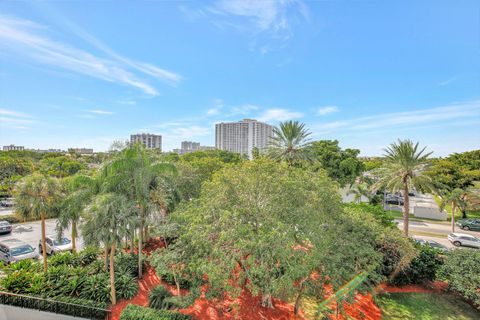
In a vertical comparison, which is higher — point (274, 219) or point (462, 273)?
point (274, 219)

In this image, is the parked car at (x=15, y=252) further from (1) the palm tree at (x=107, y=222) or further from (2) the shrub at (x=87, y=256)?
(1) the palm tree at (x=107, y=222)

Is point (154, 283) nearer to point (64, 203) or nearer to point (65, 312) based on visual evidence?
point (65, 312)

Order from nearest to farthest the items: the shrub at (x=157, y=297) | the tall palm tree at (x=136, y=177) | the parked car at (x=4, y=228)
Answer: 1. the shrub at (x=157, y=297)
2. the tall palm tree at (x=136, y=177)
3. the parked car at (x=4, y=228)

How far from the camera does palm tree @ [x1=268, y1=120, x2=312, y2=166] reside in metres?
26.1

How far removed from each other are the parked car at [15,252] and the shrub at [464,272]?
25581 mm

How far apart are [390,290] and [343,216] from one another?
7253mm

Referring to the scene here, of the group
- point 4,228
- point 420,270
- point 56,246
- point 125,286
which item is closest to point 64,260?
point 125,286

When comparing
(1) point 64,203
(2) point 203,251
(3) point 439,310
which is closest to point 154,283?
(2) point 203,251

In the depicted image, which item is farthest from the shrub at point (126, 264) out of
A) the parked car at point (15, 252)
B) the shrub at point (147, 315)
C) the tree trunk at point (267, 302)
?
the parked car at point (15, 252)

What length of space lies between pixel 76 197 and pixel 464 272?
817 inches

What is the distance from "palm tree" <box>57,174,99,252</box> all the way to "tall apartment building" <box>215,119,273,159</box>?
104400mm

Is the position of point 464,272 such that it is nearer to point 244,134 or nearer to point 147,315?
point 147,315

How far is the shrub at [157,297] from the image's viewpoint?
419 inches

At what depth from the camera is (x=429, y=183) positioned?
1991cm
